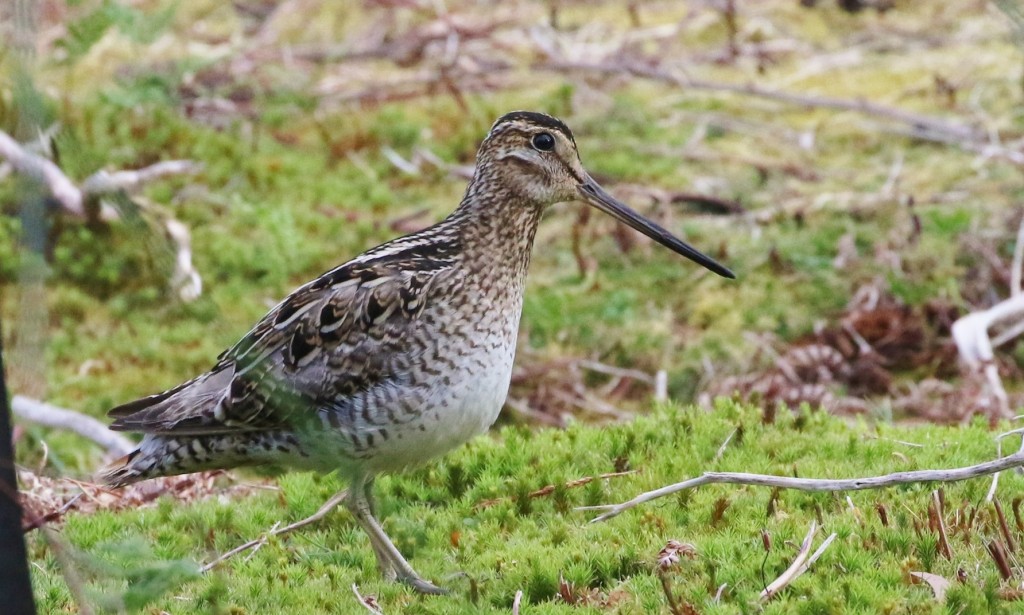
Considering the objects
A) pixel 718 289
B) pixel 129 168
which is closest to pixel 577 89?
pixel 718 289

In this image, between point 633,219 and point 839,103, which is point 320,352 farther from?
point 839,103

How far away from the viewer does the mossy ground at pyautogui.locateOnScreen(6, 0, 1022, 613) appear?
4.62 meters

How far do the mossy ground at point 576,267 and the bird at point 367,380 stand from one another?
0.89ft

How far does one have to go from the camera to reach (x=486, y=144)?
560 cm

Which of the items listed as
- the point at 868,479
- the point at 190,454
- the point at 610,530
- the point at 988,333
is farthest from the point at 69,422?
the point at 988,333

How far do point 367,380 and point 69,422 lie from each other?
118 inches

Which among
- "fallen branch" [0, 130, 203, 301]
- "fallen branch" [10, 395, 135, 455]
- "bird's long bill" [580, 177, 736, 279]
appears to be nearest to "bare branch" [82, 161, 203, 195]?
"fallen branch" [0, 130, 203, 301]

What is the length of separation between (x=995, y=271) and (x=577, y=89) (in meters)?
3.98

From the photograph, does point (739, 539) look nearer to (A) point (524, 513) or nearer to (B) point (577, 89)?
(A) point (524, 513)

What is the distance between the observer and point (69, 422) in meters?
7.17

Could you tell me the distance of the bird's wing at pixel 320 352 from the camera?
15.9 ft

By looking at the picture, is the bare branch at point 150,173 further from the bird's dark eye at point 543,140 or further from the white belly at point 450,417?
the white belly at point 450,417

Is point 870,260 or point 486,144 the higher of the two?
point 486,144

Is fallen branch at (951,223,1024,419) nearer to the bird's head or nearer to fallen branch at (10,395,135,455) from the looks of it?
the bird's head
